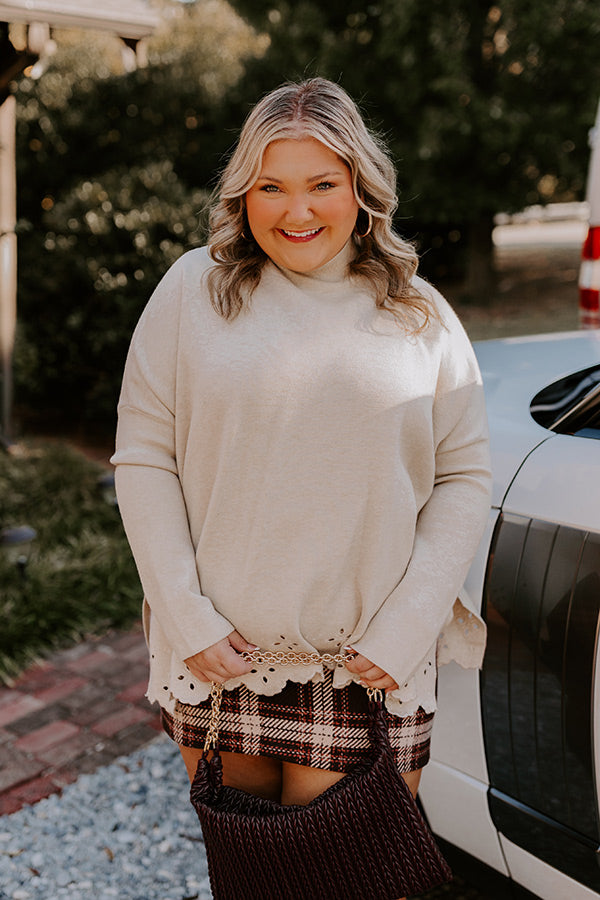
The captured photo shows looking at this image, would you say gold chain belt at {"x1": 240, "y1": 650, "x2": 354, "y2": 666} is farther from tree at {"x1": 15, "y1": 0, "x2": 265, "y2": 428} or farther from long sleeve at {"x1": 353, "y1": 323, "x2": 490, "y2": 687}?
tree at {"x1": 15, "y1": 0, "x2": 265, "y2": 428}

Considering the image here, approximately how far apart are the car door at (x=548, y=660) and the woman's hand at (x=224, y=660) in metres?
0.51

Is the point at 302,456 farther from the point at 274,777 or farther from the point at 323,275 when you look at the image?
the point at 274,777

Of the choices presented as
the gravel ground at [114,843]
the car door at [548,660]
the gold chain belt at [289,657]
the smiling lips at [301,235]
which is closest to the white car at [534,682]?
the car door at [548,660]

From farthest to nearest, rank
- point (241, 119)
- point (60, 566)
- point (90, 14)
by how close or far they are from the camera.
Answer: point (241, 119)
point (90, 14)
point (60, 566)

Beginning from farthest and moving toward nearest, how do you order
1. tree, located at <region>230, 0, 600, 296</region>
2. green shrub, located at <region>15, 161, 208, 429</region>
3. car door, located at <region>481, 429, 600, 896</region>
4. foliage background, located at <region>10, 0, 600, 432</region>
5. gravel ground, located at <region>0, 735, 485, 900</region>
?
tree, located at <region>230, 0, 600, 296</region>, foliage background, located at <region>10, 0, 600, 432</region>, green shrub, located at <region>15, 161, 208, 429</region>, gravel ground, located at <region>0, 735, 485, 900</region>, car door, located at <region>481, 429, 600, 896</region>

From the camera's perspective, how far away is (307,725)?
155cm

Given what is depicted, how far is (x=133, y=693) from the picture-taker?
343 cm

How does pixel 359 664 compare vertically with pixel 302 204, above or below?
below

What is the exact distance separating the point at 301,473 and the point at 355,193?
0.49 metres

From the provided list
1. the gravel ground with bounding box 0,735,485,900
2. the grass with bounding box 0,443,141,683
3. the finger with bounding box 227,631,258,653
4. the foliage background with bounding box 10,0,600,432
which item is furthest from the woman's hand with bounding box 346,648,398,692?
the foliage background with bounding box 10,0,600,432

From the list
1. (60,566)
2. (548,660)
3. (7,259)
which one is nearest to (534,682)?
(548,660)

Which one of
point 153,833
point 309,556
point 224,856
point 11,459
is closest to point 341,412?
point 309,556

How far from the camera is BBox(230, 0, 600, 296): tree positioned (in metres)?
10.6

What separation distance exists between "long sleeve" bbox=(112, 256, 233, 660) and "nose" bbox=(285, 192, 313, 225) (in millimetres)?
235
